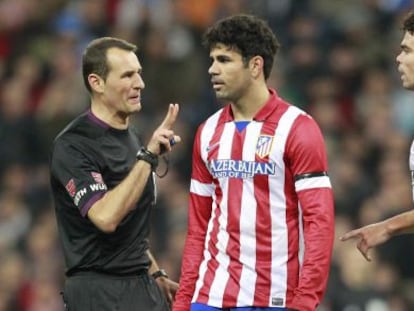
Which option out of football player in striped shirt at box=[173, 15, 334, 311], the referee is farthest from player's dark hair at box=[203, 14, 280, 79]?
the referee

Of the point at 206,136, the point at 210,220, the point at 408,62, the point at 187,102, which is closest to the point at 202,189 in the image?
the point at 210,220

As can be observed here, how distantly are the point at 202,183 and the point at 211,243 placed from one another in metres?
0.32

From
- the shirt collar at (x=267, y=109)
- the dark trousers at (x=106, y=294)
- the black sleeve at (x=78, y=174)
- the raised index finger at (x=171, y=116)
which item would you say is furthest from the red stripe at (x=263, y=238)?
the black sleeve at (x=78, y=174)

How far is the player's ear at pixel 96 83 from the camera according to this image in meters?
8.29

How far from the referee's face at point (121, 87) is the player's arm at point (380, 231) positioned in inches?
52.7

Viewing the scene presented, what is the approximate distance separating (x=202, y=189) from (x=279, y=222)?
0.52 m

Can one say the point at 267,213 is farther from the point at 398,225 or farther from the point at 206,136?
the point at 398,225

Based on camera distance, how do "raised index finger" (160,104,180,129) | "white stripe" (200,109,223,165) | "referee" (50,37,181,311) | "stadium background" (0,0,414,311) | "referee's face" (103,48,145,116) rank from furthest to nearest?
"stadium background" (0,0,414,311)
"referee's face" (103,48,145,116)
"white stripe" (200,109,223,165)
"referee" (50,37,181,311)
"raised index finger" (160,104,180,129)

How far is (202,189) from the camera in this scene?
815cm

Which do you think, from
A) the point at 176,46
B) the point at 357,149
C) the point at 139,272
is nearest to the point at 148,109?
the point at 176,46

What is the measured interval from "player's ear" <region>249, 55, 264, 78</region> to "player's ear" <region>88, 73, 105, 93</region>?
2.70 feet

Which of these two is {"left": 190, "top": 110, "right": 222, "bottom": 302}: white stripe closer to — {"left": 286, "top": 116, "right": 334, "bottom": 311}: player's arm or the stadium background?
{"left": 286, "top": 116, "right": 334, "bottom": 311}: player's arm

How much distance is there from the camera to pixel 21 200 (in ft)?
47.7

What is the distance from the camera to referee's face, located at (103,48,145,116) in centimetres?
827
